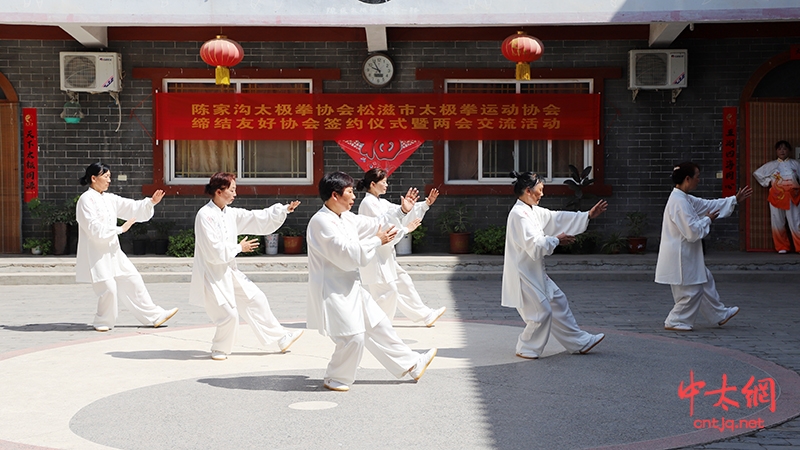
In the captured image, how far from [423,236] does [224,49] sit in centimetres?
417

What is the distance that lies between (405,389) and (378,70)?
9224 mm

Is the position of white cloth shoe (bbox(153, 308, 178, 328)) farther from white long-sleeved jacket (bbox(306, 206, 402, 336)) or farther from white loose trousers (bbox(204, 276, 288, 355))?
white long-sleeved jacket (bbox(306, 206, 402, 336))

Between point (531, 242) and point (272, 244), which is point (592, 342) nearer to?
point (531, 242)

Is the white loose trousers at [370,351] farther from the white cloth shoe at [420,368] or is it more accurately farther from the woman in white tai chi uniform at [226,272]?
the woman in white tai chi uniform at [226,272]

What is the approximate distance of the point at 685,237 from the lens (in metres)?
9.13

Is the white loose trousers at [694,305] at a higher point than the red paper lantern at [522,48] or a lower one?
lower

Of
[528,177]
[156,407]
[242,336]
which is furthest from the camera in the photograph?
[242,336]

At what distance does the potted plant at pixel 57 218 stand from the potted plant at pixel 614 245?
322 inches

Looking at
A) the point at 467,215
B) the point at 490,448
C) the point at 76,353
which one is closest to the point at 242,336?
the point at 76,353

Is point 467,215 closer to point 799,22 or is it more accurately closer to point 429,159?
point 429,159

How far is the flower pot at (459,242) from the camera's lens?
48.8 feet

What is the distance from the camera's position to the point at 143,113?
1516cm

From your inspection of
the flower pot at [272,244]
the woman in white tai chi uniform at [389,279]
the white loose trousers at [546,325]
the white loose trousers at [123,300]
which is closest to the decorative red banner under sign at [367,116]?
the flower pot at [272,244]

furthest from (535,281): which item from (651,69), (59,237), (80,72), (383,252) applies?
(80,72)
